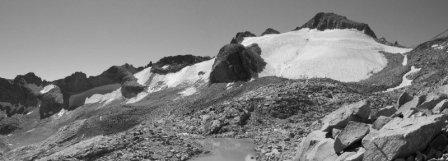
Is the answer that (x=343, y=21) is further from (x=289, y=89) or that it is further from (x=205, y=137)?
(x=205, y=137)

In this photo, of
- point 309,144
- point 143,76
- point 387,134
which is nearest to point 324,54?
point 143,76

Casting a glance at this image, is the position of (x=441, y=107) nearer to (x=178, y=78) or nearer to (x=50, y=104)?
(x=178, y=78)

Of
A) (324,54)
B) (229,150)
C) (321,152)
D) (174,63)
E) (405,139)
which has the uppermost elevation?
(405,139)

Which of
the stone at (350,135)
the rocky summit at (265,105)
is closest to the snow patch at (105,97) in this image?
the rocky summit at (265,105)

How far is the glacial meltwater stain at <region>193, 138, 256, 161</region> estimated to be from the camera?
3566 centimetres

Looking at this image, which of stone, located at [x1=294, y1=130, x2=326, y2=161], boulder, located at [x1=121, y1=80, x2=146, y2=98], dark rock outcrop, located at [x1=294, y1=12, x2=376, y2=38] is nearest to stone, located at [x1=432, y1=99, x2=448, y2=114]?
stone, located at [x1=294, y1=130, x2=326, y2=161]

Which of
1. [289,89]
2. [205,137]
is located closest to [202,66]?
[289,89]

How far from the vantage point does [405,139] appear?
19.7 meters

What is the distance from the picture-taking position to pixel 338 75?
7944 centimetres

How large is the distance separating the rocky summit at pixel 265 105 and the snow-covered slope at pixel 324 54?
0.31m

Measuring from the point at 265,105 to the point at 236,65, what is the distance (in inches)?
1681

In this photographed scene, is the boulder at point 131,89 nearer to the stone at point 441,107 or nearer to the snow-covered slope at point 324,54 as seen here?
the snow-covered slope at point 324,54

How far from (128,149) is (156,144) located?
7.93ft

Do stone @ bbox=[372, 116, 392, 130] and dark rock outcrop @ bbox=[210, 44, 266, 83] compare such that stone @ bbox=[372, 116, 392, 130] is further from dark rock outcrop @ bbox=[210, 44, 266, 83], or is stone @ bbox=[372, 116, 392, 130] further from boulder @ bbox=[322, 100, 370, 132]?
dark rock outcrop @ bbox=[210, 44, 266, 83]
